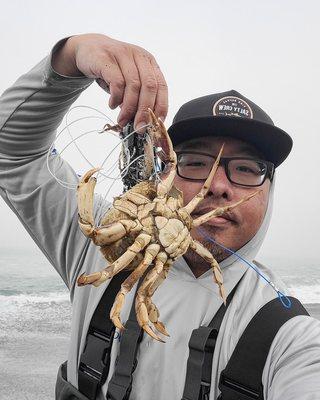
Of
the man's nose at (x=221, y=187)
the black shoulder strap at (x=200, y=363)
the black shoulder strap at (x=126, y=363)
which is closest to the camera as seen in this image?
the black shoulder strap at (x=200, y=363)

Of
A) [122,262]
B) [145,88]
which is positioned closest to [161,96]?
[145,88]

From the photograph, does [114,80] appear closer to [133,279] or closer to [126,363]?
[133,279]

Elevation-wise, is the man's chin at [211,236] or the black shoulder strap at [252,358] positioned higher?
the man's chin at [211,236]

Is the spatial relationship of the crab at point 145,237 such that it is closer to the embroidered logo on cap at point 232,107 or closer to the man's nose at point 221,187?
the man's nose at point 221,187

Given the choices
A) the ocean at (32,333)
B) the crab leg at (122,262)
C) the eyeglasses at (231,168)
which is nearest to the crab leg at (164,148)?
the crab leg at (122,262)

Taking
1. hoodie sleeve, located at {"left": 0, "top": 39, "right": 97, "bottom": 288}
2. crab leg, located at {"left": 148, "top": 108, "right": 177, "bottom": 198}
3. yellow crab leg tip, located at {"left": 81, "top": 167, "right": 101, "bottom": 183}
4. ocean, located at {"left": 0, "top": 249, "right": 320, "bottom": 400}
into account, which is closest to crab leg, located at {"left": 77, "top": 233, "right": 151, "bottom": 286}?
crab leg, located at {"left": 148, "top": 108, "right": 177, "bottom": 198}

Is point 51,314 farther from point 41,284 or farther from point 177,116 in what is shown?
point 177,116

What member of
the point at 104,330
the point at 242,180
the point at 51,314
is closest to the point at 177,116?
the point at 242,180
